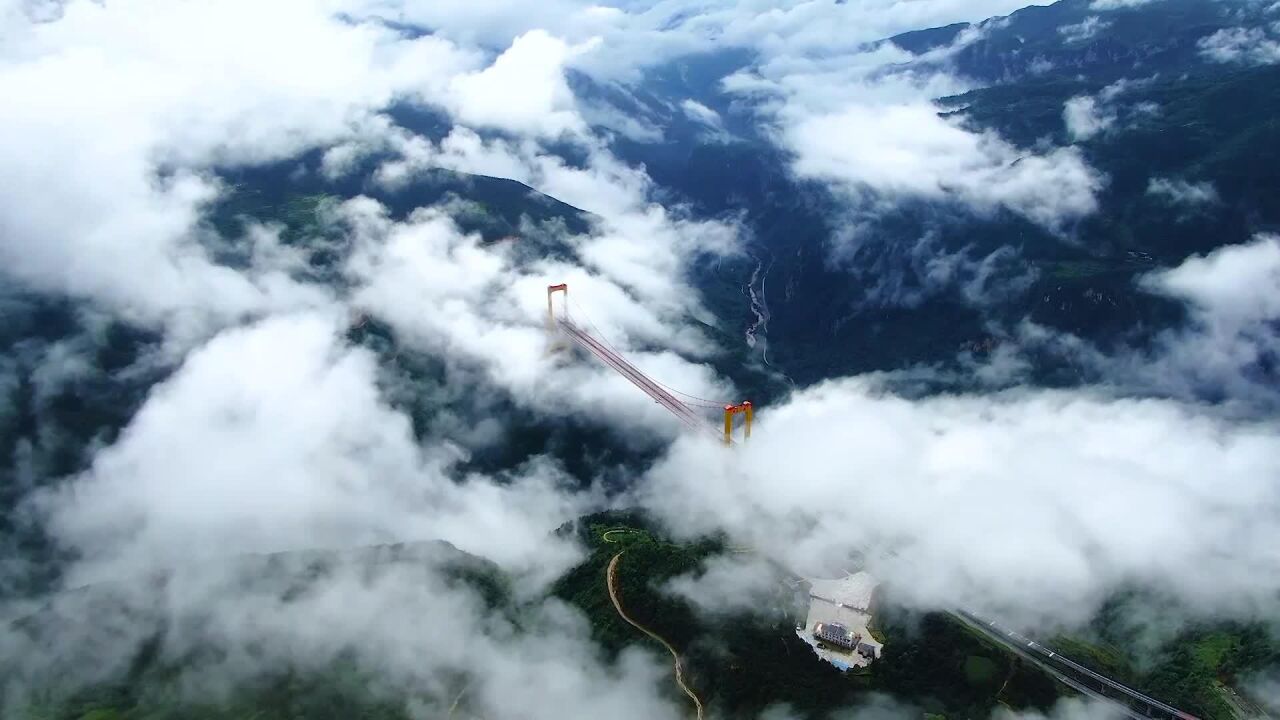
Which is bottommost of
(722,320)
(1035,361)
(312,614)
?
(722,320)

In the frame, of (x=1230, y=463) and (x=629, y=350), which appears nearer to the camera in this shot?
(x=1230, y=463)

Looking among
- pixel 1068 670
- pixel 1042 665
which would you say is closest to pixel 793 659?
pixel 1042 665

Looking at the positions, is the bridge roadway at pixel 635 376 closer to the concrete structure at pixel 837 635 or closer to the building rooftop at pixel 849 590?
the building rooftop at pixel 849 590

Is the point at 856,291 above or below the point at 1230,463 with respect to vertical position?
below

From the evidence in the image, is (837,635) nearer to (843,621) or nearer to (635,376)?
(843,621)

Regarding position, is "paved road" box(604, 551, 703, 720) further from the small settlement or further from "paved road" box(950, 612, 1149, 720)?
"paved road" box(950, 612, 1149, 720)

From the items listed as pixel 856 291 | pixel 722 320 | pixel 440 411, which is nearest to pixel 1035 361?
pixel 856 291

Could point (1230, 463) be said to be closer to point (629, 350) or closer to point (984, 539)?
point (984, 539)
